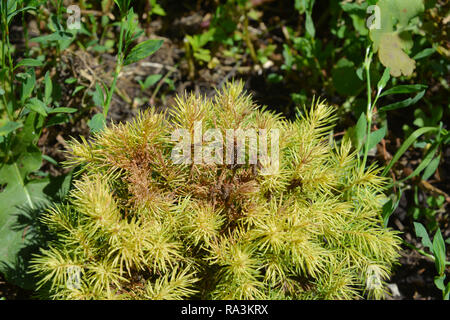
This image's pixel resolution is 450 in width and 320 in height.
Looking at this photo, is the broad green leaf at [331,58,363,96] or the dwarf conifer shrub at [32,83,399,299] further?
the broad green leaf at [331,58,363,96]

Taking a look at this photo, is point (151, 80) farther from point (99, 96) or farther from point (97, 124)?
point (97, 124)

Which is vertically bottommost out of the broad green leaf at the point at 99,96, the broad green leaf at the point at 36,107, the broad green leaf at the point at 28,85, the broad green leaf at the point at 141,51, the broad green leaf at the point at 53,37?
the broad green leaf at the point at 36,107

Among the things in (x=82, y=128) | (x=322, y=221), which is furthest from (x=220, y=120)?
(x=82, y=128)


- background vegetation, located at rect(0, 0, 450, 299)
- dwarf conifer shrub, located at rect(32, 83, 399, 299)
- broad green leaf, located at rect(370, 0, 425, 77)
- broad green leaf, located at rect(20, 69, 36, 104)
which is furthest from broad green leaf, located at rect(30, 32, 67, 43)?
broad green leaf, located at rect(370, 0, 425, 77)

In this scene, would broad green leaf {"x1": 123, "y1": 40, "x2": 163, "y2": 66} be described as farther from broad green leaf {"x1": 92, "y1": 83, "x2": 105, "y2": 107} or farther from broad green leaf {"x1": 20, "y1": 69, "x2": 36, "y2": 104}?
broad green leaf {"x1": 20, "y1": 69, "x2": 36, "y2": 104}

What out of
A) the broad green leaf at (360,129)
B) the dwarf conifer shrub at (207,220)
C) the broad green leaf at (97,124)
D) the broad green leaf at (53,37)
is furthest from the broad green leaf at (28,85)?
the broad green leaf at (360,129)

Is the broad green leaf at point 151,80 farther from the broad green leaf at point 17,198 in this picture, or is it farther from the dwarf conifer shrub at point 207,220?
the dwarf conifer shrub at point 207,220

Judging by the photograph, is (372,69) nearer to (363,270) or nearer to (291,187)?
(291,187)
